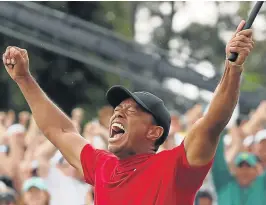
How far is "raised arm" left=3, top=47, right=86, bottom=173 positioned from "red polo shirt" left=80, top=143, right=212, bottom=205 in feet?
1.23

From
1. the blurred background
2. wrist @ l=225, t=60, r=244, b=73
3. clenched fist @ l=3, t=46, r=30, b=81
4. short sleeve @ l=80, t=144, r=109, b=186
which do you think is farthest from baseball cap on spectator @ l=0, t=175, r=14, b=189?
wrist @ l=225, t=60, r=244, b=73

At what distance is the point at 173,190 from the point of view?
509cm

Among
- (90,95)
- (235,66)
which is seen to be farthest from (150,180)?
(90,95)

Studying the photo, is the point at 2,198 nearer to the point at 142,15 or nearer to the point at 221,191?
the point at 221,191

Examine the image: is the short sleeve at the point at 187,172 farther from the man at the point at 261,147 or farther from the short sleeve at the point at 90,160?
the man at the point at 261,147

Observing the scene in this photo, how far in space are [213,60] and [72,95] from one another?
22203 millimetres

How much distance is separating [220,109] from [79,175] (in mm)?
4892

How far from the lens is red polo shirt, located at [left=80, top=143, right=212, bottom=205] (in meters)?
5.06

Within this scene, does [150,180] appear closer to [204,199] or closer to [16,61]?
[16,61]

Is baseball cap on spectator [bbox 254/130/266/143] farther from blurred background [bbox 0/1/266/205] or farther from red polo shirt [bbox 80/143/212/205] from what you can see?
red polo shirt [bbox 80/143/212/205]

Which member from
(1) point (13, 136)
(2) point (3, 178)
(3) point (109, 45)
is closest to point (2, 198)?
(2) point (3, 178)

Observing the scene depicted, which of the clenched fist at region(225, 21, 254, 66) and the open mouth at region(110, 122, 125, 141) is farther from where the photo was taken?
the open mouth at region(110, 122, 125, 141)

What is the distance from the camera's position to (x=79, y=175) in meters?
9.59

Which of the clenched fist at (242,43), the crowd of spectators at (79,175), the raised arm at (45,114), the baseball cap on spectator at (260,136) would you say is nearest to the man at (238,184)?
the crowd of spectators at (79,175)
